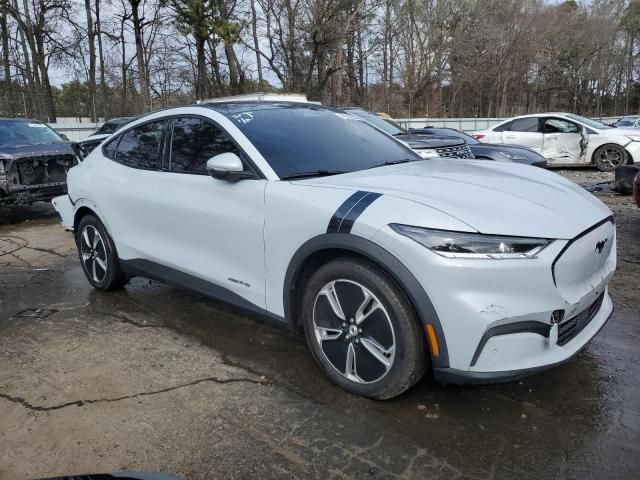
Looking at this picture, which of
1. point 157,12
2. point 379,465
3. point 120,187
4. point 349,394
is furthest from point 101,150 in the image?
point 157,12

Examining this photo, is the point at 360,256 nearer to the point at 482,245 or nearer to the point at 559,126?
the point at 482,245

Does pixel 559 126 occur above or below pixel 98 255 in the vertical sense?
above

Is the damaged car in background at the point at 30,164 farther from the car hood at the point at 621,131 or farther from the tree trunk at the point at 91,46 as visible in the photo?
the tree trunk at the point at 91,46

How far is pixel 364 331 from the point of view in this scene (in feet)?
9.12

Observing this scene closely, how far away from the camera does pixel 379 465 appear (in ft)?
7.81

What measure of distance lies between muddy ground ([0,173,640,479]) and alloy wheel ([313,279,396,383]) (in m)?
0.20

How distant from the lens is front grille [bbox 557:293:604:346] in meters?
2.57

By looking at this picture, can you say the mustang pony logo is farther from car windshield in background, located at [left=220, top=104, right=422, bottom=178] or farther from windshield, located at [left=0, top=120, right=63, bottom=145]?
windshield, located at [left=0, top=120, right=63, bottom=145]

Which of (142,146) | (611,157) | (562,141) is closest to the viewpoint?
(142,146)

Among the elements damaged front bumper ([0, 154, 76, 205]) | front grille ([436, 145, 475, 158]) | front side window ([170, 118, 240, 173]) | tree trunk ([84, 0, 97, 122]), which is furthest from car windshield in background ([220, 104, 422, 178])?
tree trunk ([84, 0, 97, 122])

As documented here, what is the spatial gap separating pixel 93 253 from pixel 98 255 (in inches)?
3.8

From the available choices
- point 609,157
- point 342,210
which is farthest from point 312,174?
point 609,157

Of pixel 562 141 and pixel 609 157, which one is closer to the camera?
pixel 609 157

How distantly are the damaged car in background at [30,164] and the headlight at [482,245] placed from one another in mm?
8126
